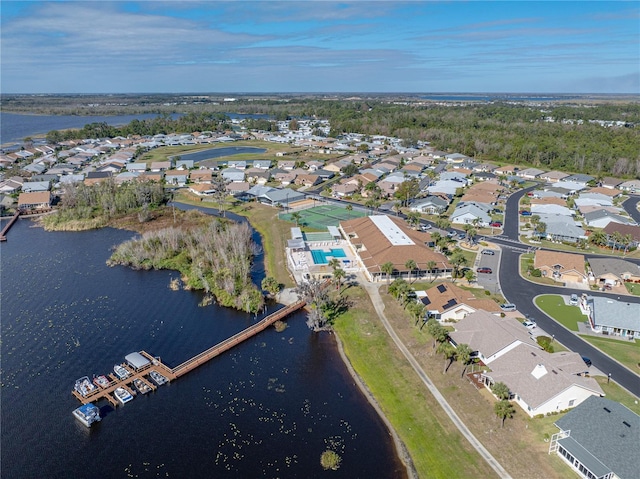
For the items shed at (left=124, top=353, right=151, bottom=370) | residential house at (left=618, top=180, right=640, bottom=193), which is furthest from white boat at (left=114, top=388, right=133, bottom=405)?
residential house at (left=618, top=180, right=640, bottom=193)

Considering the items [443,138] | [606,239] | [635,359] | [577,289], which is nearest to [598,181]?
[606,239]

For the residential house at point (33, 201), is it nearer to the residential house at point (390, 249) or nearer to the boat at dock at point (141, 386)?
the residential house at point (390, 249)

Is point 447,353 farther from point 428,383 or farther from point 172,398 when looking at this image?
point 172,398

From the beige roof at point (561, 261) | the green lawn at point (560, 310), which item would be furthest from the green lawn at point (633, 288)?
the green lawn at point (560, 310)

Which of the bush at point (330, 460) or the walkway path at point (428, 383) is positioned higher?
the walkway path at point (428, 383)

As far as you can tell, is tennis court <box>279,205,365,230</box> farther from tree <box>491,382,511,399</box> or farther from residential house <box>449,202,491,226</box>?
tree <box>491,382,511,399</box>
